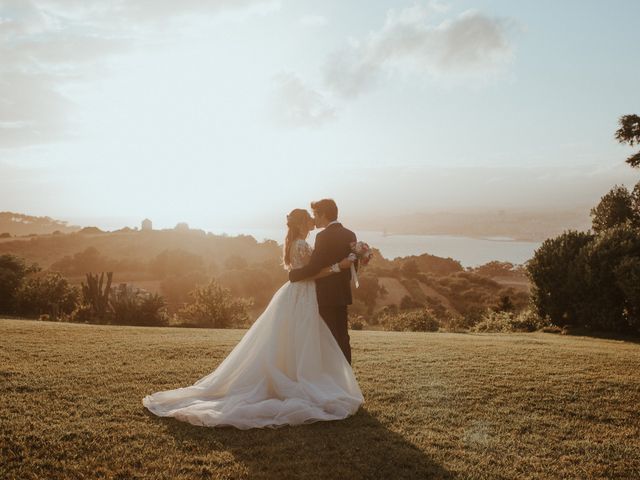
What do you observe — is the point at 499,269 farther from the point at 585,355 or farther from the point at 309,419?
the point at 309,419

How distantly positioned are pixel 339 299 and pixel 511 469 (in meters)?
3.18

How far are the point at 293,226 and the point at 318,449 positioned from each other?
3.29 meters

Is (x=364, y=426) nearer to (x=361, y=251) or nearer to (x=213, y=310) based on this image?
(x=361, y=251)

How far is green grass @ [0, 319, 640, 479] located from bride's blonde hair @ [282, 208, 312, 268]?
99.8 inches

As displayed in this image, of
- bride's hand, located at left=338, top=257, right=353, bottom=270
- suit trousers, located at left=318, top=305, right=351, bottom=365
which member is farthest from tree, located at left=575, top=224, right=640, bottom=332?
bride's hand, located at left=338, top=257, right=353, bottom=270

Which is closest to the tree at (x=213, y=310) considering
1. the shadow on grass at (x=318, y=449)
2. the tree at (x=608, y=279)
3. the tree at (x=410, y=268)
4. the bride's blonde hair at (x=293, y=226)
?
the tree at (x=608, y=279)

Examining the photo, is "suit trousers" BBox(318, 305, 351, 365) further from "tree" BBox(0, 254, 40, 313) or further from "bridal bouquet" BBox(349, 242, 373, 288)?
"tree" BBox(0, 254, 40, 313)

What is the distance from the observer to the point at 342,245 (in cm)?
738

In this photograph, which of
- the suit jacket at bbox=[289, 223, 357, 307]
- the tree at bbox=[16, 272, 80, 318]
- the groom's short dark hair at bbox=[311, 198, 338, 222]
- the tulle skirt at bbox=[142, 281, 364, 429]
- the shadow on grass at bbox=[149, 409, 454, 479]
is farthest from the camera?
the tree at bbox=[16, 272, 80, 318]

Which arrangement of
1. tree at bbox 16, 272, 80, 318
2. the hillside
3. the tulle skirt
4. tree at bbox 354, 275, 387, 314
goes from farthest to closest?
1. the hillside
2. tree at bbox 354, 275, 387, 314
3. tree at bbox 16, 272, 80, 318
4. the tulle skirt

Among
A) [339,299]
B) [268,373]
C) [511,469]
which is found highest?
[339,299]

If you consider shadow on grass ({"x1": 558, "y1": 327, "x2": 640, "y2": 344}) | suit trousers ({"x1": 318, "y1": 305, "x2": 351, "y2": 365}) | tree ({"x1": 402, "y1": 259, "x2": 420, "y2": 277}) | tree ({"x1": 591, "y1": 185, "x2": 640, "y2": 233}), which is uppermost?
tree ({"x1": 591, "y1": 185, "x2": 640, "y2": 233})

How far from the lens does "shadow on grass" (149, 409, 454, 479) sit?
16.9 feet

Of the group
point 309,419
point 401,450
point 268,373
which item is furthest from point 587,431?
point 268,373
